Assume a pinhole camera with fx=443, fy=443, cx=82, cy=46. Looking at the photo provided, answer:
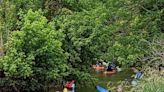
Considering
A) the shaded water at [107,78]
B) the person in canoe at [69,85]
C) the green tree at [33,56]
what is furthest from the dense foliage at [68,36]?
the shaded water at [107,78]

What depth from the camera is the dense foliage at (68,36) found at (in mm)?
13602

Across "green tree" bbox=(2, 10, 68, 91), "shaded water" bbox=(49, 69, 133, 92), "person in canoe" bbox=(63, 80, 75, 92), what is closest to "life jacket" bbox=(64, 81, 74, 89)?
"person in canoe" bbox=(63, 80, 75, 92)

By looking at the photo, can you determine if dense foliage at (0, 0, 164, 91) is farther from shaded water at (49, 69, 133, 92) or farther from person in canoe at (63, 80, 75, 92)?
shaded water at (49, 69, 133, 92)

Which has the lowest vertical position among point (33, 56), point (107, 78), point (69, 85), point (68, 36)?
point (107, 78)

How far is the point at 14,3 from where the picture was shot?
18469 mm

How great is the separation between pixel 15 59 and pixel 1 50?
1.01 metres

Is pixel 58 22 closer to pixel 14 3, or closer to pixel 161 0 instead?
pixel 14 3

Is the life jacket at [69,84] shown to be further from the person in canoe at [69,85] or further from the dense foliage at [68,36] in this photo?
the dense foliage at [68,36]

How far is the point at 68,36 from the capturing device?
17922mm

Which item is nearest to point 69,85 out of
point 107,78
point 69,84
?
point 69,84

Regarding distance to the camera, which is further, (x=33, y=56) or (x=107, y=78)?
(x=107, y=78)

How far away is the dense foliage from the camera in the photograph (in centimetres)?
1360

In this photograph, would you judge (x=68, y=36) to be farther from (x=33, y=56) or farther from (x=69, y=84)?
(x=33, y=56)

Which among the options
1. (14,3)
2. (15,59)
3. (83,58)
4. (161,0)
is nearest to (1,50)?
(15,59)
